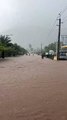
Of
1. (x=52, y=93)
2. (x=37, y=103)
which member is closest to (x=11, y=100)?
(x=37, y=103)

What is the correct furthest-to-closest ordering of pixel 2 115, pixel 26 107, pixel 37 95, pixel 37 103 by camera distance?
1. pixel 37 95
2. pixel 37 103
3. pixel 26 107
4. pixel 2 115

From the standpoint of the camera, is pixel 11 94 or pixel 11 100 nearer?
pixel 11 100

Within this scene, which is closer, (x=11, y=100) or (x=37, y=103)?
(x=37, y=103)

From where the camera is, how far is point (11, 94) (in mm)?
12141

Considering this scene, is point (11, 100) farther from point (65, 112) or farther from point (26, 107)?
point (65, 112)

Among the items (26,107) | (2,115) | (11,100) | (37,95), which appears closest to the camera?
(2,115)

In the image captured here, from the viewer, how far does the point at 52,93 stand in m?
12.3

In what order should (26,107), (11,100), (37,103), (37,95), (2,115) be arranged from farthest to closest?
(37,95) → (11,100) → (37,103) → (26,107) → (2,115)

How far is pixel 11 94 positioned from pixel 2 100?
149 centimetres

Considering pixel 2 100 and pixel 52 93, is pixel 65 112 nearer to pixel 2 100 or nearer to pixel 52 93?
pixel 2 100

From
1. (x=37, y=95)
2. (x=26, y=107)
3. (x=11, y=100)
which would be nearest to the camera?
(x=26, y=107)

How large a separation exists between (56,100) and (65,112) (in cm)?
205

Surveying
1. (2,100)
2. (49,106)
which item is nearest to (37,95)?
(2,100)

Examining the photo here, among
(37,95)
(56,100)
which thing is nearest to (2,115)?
(56,100)
